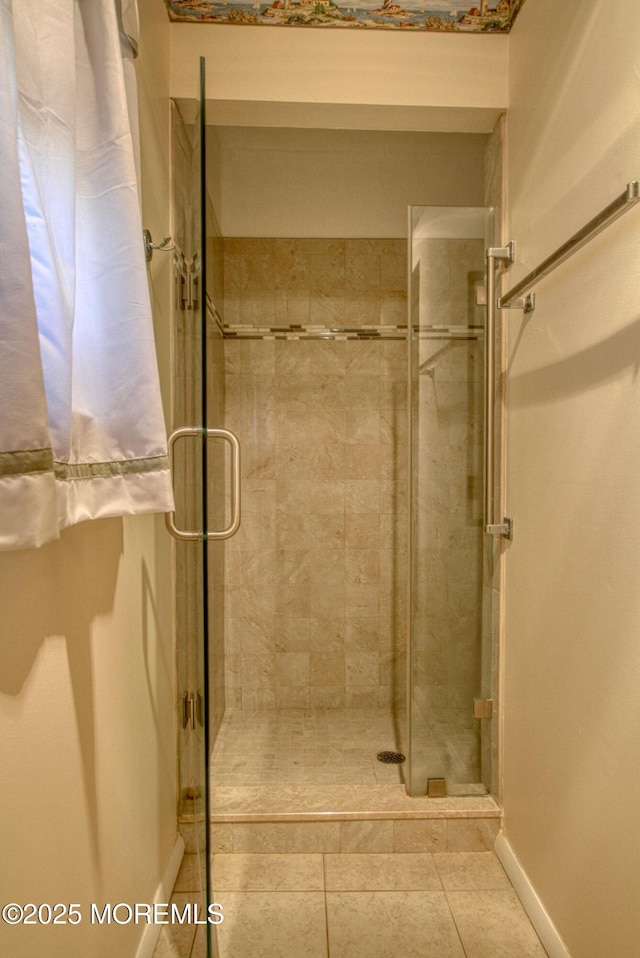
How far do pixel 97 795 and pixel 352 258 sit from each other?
98.8 inches

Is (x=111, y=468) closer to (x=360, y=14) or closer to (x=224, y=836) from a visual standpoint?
(x=224, y=836)

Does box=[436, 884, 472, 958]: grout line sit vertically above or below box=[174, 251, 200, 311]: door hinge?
below

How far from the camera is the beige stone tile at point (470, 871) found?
1733 mm

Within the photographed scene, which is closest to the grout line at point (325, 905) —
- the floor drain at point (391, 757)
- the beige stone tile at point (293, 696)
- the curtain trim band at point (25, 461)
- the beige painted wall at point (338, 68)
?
the floor drain at point (391, 757)

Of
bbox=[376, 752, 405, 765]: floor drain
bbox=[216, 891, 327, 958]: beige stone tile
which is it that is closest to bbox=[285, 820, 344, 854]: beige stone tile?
bbox=[216, 891, 327, 958]: beige stone tile

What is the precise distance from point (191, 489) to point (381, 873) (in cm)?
126

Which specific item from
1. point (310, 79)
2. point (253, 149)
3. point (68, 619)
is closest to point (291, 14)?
point (310, 79)

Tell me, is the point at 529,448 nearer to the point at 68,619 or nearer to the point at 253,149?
the point at 68,619

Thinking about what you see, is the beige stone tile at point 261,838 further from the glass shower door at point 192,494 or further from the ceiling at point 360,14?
the ceiling at point 360,14

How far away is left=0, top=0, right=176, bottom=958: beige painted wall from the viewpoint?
0.84 meters

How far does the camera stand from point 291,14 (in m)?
1.80

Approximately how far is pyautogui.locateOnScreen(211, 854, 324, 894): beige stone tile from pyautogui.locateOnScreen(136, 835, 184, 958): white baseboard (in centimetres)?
14

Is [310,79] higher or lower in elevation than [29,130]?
higher

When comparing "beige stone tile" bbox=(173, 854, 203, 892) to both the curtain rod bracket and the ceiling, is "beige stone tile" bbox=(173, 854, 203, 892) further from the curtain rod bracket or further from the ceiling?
the ceiling
